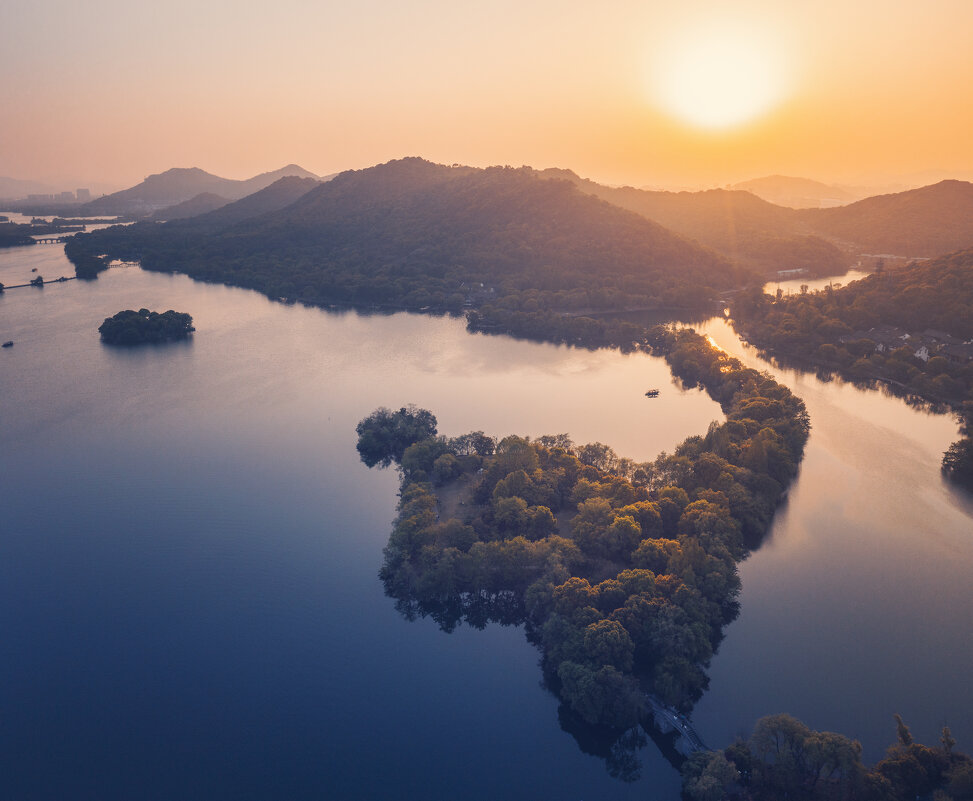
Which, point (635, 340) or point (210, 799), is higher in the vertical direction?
point (635, 340)

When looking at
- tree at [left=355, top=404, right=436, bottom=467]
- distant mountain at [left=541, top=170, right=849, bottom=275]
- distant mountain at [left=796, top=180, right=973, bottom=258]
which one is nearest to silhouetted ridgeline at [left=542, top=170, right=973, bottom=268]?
distant mountain at [left=796, top=180, right=973, bottom=258]

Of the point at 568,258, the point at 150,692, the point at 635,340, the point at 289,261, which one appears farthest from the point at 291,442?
the point at 289,261

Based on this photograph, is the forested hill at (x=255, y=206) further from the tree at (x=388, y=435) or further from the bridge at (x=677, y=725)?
the bridge at (x=677, y=725)

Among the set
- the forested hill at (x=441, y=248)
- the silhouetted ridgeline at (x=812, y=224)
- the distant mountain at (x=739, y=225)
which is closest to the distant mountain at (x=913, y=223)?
the silhouetted ridgeline at (x=812, y=224)

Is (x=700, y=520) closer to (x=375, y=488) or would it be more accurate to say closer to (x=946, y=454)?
(x=375, y=488)

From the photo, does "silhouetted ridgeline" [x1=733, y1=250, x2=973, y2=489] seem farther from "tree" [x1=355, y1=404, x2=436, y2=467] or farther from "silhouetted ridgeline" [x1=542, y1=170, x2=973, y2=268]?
"tree" [x1=355, y1=404, x2=436, y2=467]

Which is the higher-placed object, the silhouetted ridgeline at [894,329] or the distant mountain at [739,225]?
the distant mountain at [739,225]
